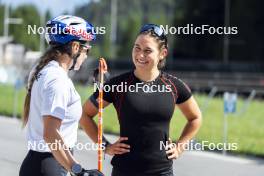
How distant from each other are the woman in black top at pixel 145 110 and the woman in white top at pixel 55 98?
0.40 metres

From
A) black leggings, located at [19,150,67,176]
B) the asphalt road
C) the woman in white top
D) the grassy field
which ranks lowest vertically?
the asphalt road

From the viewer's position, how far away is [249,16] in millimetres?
52250

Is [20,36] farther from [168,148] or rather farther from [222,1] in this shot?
[168,148]

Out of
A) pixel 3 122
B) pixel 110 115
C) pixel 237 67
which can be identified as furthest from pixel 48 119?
pixel 237 67

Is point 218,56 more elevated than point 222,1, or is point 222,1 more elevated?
point 222,1

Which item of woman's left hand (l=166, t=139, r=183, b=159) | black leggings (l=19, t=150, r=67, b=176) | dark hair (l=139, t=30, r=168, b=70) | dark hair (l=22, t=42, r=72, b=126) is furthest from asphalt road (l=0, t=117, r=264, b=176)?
dark hair (l=22, t=42, r=72, b=126)

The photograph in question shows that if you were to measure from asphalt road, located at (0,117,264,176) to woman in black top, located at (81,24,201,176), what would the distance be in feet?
15.0

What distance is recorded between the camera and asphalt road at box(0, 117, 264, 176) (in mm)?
9180

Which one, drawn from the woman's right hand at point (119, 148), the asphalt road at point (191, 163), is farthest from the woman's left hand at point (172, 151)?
the asphalt road at point (191, 163)

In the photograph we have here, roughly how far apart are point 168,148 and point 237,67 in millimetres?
44996

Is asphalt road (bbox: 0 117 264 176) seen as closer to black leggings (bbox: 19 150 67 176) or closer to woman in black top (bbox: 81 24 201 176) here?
woman in black top (bbox: 81 24 201 176)

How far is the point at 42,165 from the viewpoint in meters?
3.42

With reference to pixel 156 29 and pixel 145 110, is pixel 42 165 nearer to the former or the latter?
pixel 145 110

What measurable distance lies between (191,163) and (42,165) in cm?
686
